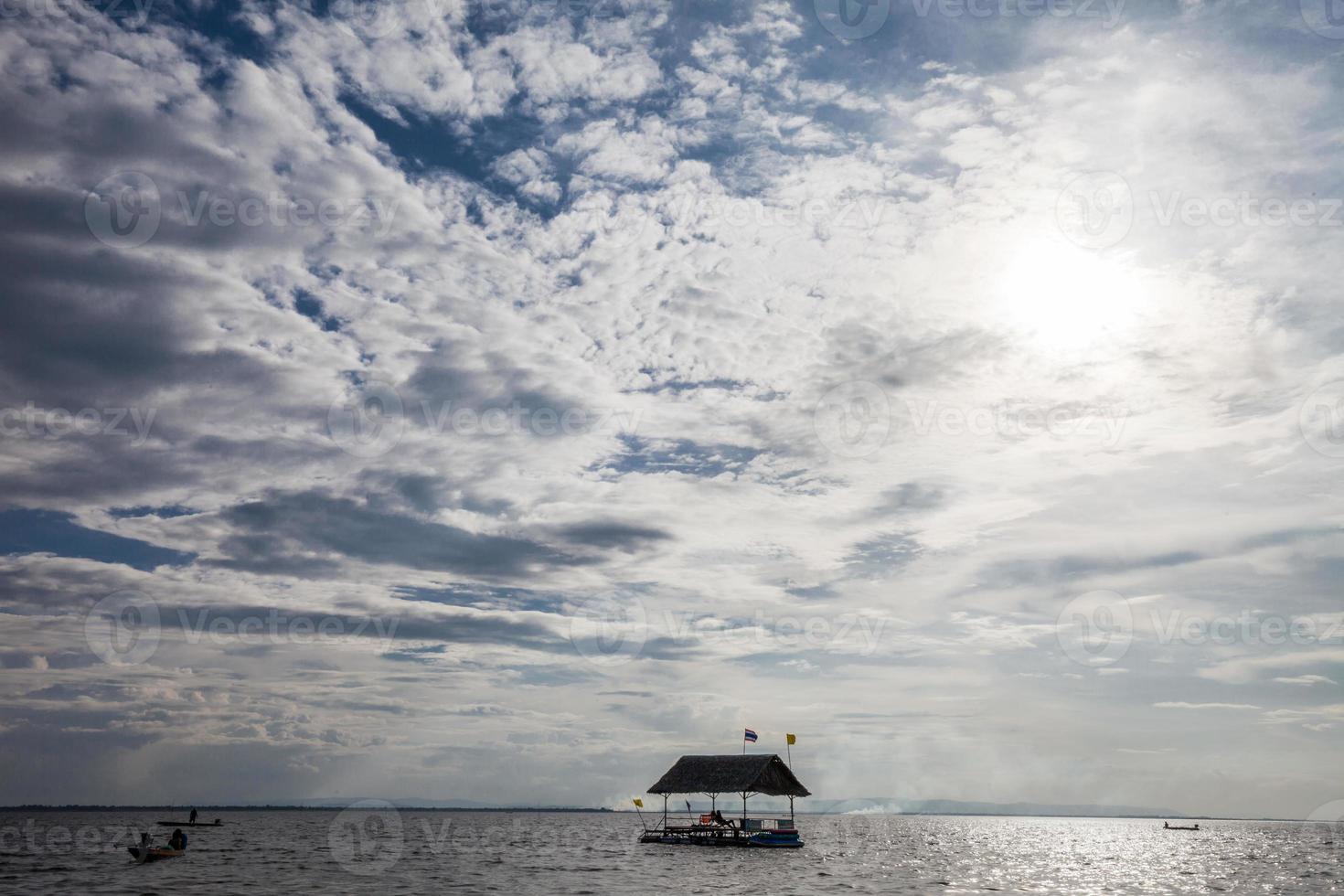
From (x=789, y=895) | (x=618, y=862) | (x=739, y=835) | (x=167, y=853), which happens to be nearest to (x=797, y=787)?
(x=739, y=835)

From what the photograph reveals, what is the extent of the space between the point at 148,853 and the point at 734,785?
39570 mm

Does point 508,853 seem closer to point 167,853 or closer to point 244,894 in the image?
point 167,853

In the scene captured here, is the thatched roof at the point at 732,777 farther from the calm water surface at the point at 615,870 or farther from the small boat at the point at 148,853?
the small boat at the point at 148,853

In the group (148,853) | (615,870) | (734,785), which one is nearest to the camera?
(615,870)

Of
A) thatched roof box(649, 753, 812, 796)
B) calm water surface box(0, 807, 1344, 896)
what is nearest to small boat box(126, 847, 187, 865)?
calm water surface box(0, 807, 1344, 896)

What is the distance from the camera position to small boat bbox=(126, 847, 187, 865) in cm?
6228

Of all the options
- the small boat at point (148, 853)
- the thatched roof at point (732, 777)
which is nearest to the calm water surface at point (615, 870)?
the small boat at point (148, 853)

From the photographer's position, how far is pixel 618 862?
65875mm

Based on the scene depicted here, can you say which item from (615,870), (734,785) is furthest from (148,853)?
(734,785)

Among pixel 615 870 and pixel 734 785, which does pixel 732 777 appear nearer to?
pixel 734 785

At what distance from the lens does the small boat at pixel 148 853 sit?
6228 centimetres

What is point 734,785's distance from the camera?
6506 cm

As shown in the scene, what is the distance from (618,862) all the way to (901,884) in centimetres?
2126

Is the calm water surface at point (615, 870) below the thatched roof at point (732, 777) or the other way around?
below
